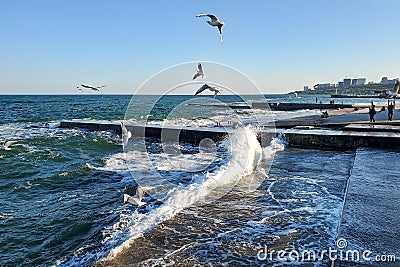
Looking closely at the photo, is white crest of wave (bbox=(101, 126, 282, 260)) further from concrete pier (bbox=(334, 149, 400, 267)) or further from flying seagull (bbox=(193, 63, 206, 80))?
concrete pier (bbox=(334, 149, 400, 267))

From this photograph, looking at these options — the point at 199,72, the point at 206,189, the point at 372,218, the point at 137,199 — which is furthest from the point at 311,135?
the point at 372,218

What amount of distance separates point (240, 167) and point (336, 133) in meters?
5.57

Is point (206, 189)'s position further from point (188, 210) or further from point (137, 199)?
point (137, 199)

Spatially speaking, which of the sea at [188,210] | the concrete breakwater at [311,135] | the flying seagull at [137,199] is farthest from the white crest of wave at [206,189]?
the concrete breakwater at [311,135]

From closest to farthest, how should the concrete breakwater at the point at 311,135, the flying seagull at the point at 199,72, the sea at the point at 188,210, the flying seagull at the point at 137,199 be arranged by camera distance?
the sea at the point at 188,210 < the flying seagull at the point at 137,199 < the flying seagull at the point at 199,72 < the concrete breakwater at the point at 311,135

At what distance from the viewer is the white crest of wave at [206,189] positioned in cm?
502

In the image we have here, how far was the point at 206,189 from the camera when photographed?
7.00 metres

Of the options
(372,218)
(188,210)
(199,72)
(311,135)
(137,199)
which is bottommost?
(137,199)

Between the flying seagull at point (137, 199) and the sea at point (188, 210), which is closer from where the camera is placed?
the sea at point (188, 210)

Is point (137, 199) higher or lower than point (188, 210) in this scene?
lower

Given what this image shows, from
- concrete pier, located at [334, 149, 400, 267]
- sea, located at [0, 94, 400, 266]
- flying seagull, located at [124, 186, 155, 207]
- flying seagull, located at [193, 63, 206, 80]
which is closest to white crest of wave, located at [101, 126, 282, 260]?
sea, located at [0, 94, 400, 266]

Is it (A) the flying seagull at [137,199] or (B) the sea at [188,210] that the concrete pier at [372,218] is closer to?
→ (B) the sea at [188,210]

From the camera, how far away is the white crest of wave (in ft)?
16.5

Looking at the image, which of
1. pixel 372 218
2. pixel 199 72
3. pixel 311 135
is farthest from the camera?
pixel 311 135
